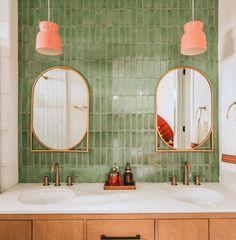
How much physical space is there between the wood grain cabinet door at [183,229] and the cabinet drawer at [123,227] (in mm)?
61

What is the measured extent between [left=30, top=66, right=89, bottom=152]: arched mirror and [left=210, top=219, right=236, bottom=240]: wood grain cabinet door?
117 cm

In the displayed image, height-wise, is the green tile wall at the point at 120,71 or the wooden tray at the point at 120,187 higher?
the green tile wall at the point at 120,71

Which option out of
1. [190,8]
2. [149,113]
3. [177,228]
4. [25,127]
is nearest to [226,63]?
[190,8]

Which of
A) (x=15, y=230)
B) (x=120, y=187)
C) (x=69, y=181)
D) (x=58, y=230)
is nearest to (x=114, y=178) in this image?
(x=120, y=187)

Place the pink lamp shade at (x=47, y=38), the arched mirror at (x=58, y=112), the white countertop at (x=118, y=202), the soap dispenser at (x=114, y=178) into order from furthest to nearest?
the arched mirror at (x=58, y=112), the soap dispenser at (x=114, y=178), the pink lamp shade at (x=47, y=38), the white countertop at (x=118, y=202)

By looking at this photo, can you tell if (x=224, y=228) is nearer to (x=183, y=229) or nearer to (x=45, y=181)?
(x=183, y=229)

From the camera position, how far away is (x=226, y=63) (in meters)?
2.10

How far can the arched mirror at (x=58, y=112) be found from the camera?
223 cm

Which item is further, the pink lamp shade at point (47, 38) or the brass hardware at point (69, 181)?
the brass hardware at point (69, 181)

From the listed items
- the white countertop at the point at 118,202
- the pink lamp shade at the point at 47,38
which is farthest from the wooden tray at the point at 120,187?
the pink lamp shade at the point at 47,38

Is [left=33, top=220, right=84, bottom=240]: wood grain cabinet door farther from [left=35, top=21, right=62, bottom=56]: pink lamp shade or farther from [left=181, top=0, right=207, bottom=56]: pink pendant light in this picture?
[left=181, top=0, right=207, bottom=56]: pink pendant light

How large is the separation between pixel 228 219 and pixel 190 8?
5.47 ft

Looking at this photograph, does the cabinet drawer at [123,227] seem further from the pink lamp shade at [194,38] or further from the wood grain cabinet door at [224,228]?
the pink lamp shade at [194,38]

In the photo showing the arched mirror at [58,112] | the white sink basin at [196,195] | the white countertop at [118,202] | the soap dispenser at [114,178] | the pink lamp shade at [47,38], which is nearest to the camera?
the white countertop at [118,202]
